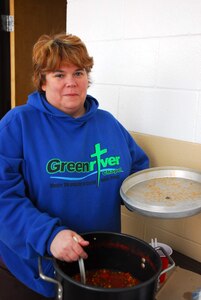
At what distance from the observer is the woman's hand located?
75 centimetres

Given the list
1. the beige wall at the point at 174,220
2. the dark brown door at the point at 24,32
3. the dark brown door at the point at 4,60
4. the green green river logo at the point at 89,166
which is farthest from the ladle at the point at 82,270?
the dark brown door at the point at 4,60

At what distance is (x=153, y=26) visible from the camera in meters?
1.20

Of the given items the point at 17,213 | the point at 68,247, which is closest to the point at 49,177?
the point at 17,213

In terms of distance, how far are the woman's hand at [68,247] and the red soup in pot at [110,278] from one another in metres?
0.09

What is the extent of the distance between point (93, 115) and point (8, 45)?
1441 millimetres

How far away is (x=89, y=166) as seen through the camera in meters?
1.01

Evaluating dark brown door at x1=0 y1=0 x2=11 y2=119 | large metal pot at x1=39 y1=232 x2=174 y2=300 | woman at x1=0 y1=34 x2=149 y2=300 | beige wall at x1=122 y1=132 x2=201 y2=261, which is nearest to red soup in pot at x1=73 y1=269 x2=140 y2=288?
large metal pot at x1=39 y1=232 x2=174 y2=300

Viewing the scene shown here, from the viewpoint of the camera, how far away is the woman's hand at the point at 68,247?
0.75 m

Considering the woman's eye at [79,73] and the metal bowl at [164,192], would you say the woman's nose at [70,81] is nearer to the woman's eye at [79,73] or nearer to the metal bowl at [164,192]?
the woman's eye at [79,73]

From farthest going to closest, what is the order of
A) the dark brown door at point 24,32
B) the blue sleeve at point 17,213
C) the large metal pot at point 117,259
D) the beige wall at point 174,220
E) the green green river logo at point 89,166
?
the dark brown door at point 24,32 < the beige wall at point 174,220 < the green green river logo at point 89,166 < the blue sleeve at point 17,213 < the large metal pot at point 117,259

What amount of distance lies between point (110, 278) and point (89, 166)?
0.34 metres

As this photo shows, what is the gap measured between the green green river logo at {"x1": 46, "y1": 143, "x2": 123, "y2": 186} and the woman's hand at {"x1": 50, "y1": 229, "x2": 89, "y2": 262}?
22 cm

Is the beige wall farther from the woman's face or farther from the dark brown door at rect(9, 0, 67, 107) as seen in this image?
the dark brown door at rect(9, 0, 67, 107)

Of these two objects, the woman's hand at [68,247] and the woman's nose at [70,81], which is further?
the woman's nose at [70,81]
